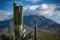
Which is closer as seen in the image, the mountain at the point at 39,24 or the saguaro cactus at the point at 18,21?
the saguaro cactus at the point at 18,21

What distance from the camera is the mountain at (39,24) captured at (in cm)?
1488

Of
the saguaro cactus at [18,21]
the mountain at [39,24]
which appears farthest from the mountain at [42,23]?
the saguaro cactus at [18,21]

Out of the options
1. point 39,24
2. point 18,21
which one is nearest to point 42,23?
point 39,24

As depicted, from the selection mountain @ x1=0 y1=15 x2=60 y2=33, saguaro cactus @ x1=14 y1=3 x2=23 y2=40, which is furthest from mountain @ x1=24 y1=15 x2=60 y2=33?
saguaro cactus @ x1=14 y1=3 x2=23 y2=40

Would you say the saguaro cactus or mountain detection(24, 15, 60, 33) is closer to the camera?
the saguaro cactus

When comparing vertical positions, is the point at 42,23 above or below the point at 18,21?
below

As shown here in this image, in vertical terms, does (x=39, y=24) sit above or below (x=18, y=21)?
below

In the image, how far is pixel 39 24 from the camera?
48.9 feet

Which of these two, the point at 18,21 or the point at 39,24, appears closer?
the point at 18,21

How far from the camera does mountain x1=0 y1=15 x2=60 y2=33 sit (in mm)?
14883

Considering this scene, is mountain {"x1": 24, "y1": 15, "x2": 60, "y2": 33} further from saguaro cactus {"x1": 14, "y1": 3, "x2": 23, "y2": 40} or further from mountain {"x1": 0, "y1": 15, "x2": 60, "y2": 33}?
saguaro cactus {"x1": 14, "y1": 3, "x2": 23, "y2": 40}

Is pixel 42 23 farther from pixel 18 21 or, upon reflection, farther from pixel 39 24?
pixel 18 21

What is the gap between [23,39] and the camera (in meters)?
14.6

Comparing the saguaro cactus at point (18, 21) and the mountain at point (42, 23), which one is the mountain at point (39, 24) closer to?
the mountain at point (42, 23)
